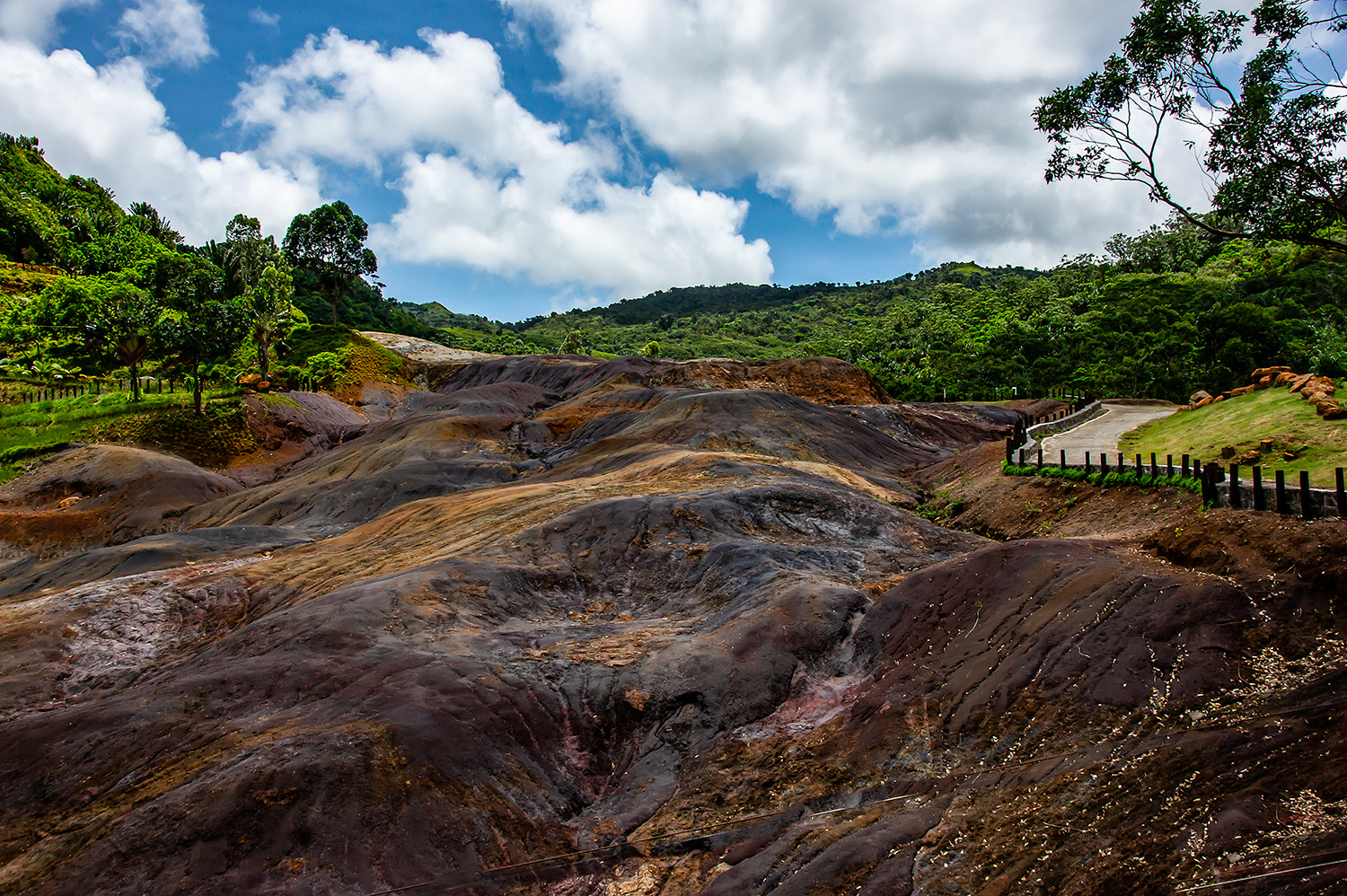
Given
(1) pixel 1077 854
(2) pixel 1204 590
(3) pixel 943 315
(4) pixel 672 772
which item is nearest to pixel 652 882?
(4) pixel 672 772

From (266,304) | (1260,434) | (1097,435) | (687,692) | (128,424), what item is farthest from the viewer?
(266,304)

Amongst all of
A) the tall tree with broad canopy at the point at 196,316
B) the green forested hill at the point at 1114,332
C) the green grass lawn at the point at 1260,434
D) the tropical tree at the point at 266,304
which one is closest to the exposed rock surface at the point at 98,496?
the tall tree with broad canopy at the point at 196,316

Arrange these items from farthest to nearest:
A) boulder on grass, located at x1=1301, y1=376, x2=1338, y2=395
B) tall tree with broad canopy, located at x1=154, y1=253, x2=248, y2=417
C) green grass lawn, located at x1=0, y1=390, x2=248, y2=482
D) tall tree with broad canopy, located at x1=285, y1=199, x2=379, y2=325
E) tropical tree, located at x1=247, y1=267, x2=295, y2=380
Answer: tall tree with broad canopy, located at x1=285, y1=199, x2=379, y2=325
tropical tree, located at x1=247, y1=267, x2=295, y2=380
tall tree with broad canopy, located at x1=154, y1=253, x2=248, y2=417
green grass lawn, located at x1=0, y1=390, x2=248, y2=482
boulder on grass, located at x1=1301, y1=376, x2=1338, y2=395

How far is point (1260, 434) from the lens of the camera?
17.3 metres

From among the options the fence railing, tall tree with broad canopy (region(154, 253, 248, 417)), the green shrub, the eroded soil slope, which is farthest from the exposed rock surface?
the fence railing

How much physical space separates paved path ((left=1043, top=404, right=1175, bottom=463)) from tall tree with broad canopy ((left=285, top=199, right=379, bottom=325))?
72.3m

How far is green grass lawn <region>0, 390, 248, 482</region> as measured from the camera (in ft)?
121

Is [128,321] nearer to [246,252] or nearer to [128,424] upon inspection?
[128,424]

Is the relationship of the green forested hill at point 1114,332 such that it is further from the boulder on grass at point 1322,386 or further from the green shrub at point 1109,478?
the green shrub at point 1109,478

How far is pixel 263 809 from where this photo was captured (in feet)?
23.4

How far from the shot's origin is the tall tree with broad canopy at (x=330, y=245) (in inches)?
3024

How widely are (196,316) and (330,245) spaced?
145 ft

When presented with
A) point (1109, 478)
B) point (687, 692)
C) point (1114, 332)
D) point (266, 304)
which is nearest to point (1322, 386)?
point (1109, 478)

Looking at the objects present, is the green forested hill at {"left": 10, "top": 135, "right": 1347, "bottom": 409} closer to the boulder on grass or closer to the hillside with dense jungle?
the boulder on grass
